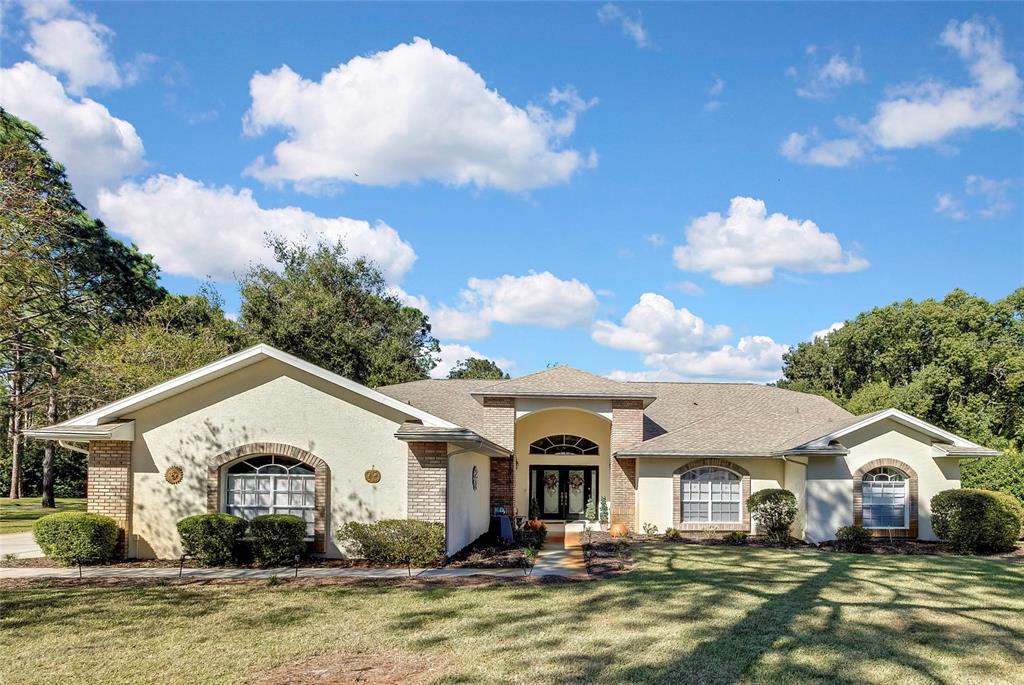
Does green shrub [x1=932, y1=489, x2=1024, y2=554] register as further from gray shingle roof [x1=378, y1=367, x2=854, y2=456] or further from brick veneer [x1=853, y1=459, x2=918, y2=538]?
gray shingle roof [x1=378, y1=367, x2=854, y2=456]

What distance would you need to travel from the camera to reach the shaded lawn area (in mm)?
7934

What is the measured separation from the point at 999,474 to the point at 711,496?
9482 mm

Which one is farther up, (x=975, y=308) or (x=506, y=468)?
(x=975, y=308)

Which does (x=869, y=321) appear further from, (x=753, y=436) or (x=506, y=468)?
(x=506, y=468)

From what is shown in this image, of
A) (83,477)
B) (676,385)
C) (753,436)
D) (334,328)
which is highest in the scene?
(334,328)

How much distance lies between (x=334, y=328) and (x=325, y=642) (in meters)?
32.9

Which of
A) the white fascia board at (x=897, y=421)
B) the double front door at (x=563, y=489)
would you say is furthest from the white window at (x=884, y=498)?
the double front door at (x=563, y=489)

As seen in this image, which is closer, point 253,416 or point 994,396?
point 253,416

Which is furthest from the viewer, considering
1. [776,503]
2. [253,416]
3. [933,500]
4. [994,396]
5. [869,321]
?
[869,321]

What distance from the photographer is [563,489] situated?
26.2 meters

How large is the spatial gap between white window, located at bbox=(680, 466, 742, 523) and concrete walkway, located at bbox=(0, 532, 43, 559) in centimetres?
1654

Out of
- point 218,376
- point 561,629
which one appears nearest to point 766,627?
point 561,629

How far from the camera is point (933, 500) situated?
1894 centimetres

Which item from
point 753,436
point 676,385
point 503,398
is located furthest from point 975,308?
point 503,398
